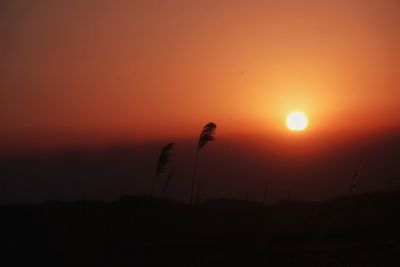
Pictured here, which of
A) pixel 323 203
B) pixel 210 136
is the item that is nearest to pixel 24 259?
pixel 210 136

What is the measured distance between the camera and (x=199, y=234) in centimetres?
2108

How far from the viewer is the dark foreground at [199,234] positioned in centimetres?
1642

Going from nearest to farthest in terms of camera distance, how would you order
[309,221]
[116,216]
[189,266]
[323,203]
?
[189,266] → [116,216] → [309,221] → [323,203]

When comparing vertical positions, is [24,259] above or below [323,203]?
below

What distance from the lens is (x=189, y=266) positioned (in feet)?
50.1

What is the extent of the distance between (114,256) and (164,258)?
1.55 metres

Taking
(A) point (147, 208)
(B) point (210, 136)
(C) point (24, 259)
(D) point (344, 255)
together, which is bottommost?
(C) point (24, 259)

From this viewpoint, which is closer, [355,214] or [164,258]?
[164,258]

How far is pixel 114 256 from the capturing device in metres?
17.0

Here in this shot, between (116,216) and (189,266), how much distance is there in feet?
24.2

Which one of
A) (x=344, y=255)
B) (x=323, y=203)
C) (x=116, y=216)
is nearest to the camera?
(x=344, y=255)

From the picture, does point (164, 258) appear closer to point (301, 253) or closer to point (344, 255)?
point (301, 253)

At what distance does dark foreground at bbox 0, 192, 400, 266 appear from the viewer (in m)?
16.4

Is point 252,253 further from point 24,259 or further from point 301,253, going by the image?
point 24,259
